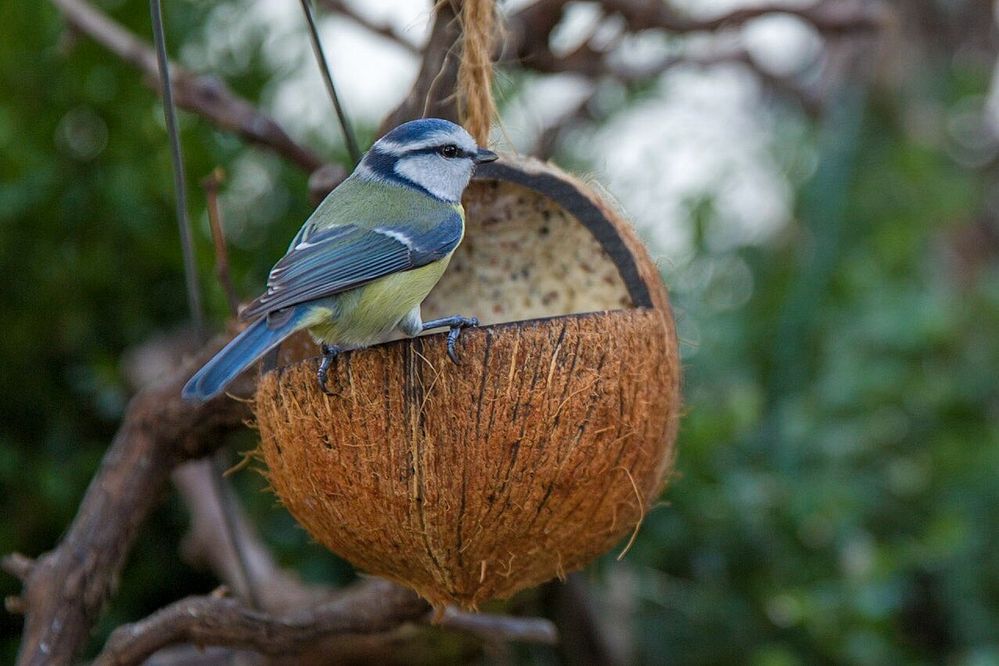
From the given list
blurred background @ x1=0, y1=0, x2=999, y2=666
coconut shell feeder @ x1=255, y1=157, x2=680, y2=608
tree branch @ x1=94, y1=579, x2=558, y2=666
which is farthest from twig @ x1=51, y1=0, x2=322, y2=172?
tree branch @ x1=94, y1=579, x2=558, y2=666

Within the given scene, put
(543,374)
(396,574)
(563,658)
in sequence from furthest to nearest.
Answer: (563,658) < (396,574) < (543,374)

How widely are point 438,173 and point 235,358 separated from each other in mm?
471

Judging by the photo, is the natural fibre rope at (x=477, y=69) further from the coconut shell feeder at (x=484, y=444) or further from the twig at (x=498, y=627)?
the twig at (x=498, y=627)

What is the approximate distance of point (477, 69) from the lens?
5.88 ft

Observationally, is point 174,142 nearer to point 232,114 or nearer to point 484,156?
point 484,156

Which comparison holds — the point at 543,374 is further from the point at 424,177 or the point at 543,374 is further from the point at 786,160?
the point at 786,160

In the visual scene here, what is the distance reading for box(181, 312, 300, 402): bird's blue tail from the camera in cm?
144

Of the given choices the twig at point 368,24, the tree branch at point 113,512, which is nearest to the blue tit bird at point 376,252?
the tree branch at point 113,512

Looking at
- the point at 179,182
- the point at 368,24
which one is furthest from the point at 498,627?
the point at 368,24

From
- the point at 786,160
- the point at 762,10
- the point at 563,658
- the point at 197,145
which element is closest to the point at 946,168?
the point at 786,160

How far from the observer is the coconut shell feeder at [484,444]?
142cm

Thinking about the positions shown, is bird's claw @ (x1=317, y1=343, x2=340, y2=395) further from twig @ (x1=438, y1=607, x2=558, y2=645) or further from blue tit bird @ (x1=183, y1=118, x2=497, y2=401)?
twig @ (x1=438, y1=607, x2=558, y2=645)

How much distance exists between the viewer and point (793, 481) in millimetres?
2791

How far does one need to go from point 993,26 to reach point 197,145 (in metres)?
3.62
